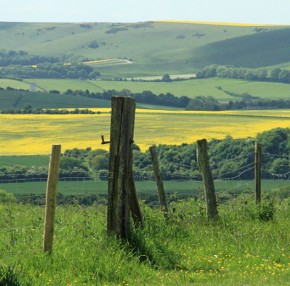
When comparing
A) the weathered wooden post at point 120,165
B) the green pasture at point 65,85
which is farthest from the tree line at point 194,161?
the green pasture at point 65,85

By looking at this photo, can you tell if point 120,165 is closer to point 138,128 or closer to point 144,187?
point 144,187

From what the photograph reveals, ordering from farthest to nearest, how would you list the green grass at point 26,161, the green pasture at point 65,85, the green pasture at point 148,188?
the green pasture at point 65,85 < the green grass at point 26,161 < the green pasture at point 148,188

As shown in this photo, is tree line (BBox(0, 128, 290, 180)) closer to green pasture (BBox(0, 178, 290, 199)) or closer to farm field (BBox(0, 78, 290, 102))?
green pasture (BBox(0, 178, 290, 199))

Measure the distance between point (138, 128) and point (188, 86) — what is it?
63.1 meters

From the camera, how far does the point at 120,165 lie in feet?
42.1

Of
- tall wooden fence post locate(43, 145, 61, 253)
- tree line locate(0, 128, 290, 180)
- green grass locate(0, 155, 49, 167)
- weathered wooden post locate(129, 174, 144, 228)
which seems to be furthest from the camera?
green grass locate(0, 155, 49, 167)

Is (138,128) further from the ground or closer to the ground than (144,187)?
closer to the ground

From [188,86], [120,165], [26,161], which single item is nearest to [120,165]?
[120,165]

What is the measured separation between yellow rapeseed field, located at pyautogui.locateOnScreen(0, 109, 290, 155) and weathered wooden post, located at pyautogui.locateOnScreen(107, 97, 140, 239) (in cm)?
4888

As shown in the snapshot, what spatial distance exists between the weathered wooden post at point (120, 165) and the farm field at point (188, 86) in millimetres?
110598

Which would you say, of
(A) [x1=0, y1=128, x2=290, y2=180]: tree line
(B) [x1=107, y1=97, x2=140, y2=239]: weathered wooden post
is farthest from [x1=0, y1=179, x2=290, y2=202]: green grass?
(B) [x1=107, y1=97, x2=140, y2=239]: weathered wooden post

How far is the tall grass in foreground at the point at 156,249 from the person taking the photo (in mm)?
11523

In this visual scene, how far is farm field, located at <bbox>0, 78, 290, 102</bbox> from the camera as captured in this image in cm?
13100

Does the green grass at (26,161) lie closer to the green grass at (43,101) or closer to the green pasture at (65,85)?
the green grass at (43,101)
